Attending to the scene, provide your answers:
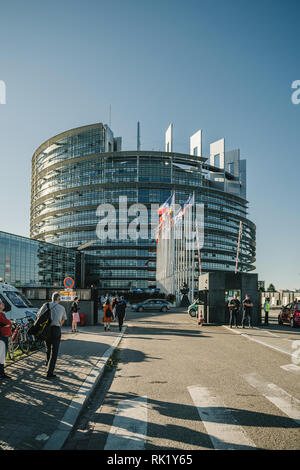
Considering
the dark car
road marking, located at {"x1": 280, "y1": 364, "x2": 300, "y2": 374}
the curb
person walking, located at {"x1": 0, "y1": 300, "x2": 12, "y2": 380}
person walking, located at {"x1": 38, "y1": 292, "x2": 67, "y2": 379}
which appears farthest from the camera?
the dark car

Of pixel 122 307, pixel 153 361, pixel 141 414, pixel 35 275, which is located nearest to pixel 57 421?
pixel 141 414

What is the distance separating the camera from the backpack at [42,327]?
7359 millimetres

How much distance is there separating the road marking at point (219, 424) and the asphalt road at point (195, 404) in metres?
0.01

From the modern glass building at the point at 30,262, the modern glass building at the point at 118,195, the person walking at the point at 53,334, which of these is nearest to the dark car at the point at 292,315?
the person walking at the point at 53,334

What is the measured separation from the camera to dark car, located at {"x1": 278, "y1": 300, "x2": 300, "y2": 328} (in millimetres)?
20766

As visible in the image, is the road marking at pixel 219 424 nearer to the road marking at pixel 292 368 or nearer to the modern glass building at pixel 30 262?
the road marking at pixel 292 368

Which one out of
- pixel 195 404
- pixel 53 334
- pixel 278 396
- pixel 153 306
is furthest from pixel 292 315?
pixel 153 306

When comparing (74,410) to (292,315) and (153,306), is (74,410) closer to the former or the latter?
(292,315)

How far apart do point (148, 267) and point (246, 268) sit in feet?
135

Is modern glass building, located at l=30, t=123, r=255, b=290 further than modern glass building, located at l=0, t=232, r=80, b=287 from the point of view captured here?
Yes

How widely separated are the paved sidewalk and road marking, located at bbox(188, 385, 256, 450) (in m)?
2.06

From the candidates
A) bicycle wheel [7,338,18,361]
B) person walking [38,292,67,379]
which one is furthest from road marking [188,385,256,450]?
bicycle wheel [7,338,18,361]

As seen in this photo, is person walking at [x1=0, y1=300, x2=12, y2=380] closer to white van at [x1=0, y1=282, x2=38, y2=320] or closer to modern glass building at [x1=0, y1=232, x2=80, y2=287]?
white van at [x1=0, y1=282, x2=38, y2=320]

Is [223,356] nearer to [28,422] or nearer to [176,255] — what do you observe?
[28,422]
